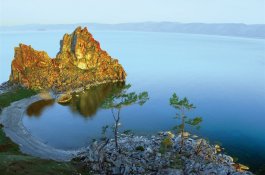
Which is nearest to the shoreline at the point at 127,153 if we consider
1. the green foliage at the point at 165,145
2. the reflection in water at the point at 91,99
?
the green foliage at the point at 165,145

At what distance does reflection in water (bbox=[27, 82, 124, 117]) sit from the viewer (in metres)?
140

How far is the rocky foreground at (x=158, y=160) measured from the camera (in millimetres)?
73162

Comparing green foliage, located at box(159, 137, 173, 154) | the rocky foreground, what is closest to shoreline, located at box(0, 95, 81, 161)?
the rocky foreground

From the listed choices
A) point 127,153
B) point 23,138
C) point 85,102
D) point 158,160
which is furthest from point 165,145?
point 85,102

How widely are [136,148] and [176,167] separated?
1302 centimetres

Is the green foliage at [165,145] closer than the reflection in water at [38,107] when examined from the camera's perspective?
Yes

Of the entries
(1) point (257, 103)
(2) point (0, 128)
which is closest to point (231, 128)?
(1) point (257, 103)

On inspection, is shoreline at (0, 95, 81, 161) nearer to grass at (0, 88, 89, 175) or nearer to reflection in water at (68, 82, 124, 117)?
grass at (0, 88, 89, 175)

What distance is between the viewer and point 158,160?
78.1 metres

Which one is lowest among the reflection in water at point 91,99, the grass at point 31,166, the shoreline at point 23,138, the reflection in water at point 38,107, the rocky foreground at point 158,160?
the reflection in water at point 38,107

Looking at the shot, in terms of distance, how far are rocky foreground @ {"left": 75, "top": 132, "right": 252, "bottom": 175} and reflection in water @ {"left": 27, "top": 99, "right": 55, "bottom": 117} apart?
59472 millimetres

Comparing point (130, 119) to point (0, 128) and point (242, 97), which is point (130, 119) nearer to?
point (0, 128)

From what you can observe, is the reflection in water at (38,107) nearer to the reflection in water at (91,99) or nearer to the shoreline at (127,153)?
the reflection in water at (91,99)

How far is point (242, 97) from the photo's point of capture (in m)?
178
